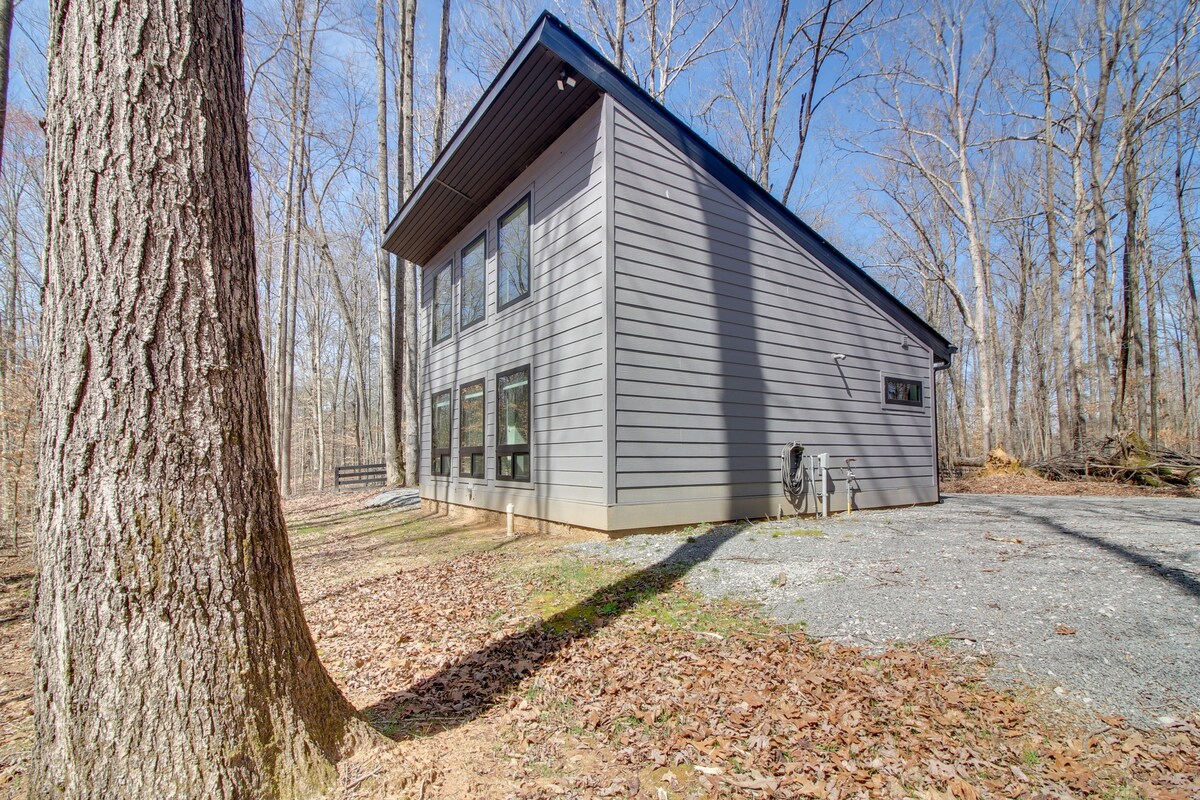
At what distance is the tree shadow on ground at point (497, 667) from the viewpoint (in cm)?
266

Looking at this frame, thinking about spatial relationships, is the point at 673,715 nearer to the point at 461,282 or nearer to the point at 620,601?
the point at 620,601

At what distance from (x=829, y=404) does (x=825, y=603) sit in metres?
5.17

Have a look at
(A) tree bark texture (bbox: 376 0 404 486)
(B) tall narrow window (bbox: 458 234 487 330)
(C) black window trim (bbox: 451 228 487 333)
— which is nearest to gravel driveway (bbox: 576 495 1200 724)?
(C) black window trim (bbox: 451 228 487 333)

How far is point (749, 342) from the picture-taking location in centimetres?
745

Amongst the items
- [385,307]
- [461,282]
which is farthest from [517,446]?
[385,307]

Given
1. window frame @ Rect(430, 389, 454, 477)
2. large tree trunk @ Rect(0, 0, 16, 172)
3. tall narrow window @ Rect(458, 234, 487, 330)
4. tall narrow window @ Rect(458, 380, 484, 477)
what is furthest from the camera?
window frame @ Rect(430, 389, 454, 477)

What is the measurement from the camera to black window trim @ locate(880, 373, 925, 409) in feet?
30.1

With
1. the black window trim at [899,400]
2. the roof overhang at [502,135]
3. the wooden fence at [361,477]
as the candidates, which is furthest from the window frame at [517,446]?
the wooden fence at [361,477]

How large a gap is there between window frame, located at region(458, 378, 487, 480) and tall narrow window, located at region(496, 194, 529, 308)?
1.46 metres

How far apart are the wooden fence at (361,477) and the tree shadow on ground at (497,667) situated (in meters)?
17.8

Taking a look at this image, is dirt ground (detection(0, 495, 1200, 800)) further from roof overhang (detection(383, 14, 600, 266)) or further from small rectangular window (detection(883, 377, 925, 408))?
small rectangular window (detection(883, 377, 925, 408))

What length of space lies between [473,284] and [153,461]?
8231 mm

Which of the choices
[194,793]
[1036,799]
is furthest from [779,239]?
[194,793]

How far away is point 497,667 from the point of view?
316 cm
